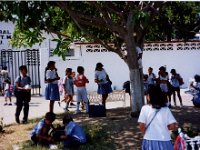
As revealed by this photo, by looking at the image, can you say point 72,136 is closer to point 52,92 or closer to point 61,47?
point 61,47

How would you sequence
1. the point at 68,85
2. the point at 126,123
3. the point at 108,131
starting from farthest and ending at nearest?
the point at 68,85
the point at 126,123
the point at 108,131

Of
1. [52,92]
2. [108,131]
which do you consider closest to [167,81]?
[52,92]

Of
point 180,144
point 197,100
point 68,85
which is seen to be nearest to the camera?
point 180,144

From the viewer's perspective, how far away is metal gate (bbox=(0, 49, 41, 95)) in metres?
19.9

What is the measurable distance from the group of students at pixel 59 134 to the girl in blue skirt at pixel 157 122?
2.42 metres

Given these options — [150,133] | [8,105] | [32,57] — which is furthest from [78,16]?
[32,57]

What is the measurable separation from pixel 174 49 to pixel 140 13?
1335 centimetres

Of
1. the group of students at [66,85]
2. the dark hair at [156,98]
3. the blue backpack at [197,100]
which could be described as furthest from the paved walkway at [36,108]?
the dark hair at [156,98]

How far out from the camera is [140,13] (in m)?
6.71

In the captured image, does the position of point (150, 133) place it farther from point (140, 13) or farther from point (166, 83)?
point (166, 83)

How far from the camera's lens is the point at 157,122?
5305mm

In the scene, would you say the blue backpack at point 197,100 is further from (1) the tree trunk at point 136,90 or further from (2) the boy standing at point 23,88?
(2) the boy standing at point 23,88

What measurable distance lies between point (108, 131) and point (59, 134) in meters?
1.12

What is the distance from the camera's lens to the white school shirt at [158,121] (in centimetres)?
529
